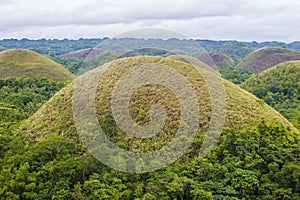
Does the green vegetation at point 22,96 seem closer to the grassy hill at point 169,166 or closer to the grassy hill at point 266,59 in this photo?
the grassy hill at point 169,166

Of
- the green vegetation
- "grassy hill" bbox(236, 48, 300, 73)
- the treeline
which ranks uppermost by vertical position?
"grassy hill" bbox(236, 48, 300, 73)

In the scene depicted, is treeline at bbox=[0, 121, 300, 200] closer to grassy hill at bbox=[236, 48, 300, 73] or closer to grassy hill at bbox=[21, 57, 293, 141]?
grassy hill at bbox=[21, 57, 293, 141]

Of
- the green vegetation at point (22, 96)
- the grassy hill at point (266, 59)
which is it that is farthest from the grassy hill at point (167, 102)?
the grassy hill at point (266, 59)

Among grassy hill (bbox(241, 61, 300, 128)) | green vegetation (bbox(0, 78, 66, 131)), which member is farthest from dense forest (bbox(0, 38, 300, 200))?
A: grassy hill (bbox(241, 61, 300, 128))

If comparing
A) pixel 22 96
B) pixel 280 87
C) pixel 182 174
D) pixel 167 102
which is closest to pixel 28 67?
pixel 22 96

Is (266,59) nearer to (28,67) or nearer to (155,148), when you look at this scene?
(28,67)

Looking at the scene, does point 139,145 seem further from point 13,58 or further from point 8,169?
point 13,58
